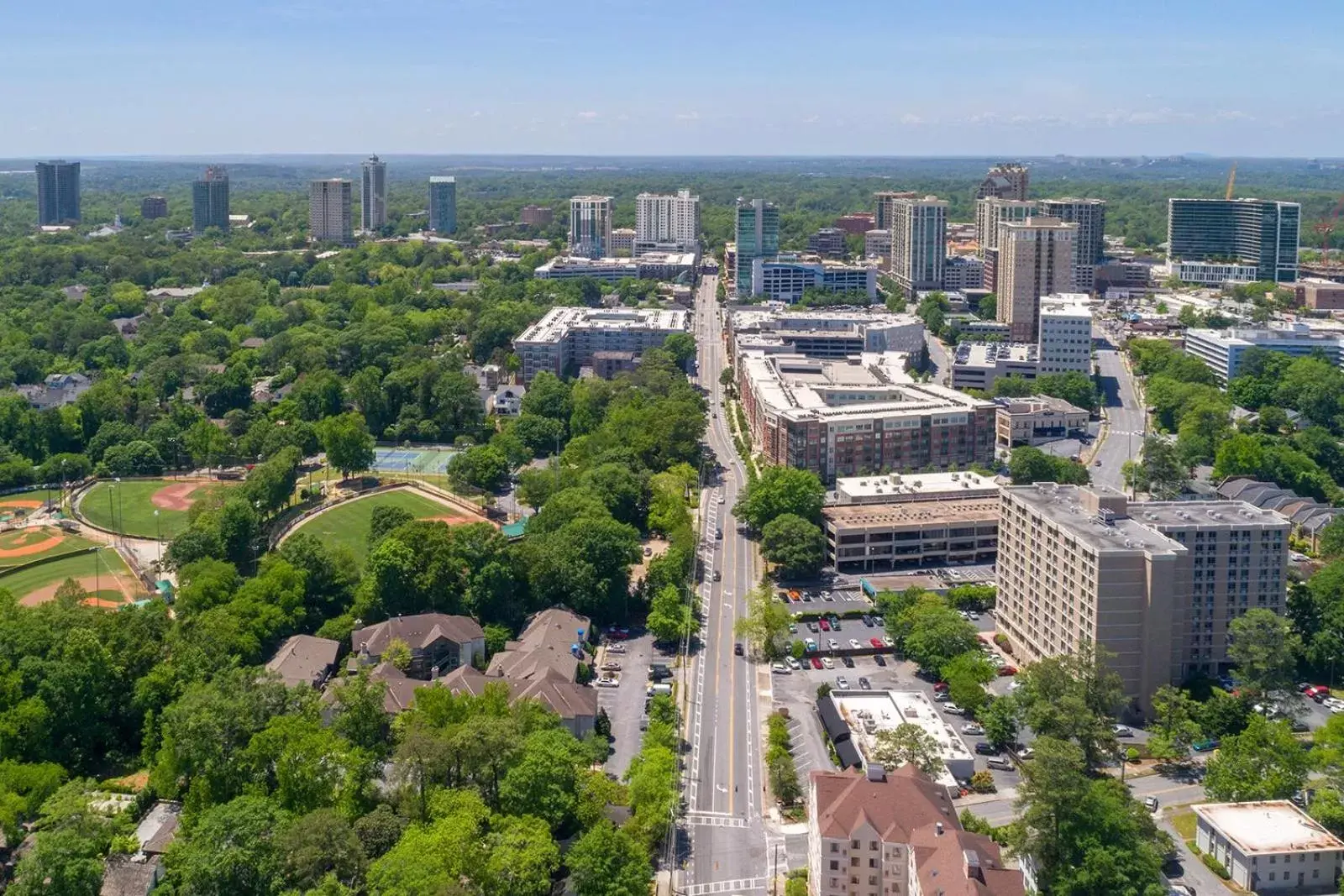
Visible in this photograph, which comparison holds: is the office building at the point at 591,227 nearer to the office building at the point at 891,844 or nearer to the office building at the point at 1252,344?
the office building at the point at 1252,344

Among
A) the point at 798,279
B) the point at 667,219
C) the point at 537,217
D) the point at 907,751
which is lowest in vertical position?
the point at 907,751

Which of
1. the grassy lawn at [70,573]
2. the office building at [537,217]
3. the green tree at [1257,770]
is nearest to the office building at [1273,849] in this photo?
the green tree at [1257,770]

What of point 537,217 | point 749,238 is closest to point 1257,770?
point 749,238

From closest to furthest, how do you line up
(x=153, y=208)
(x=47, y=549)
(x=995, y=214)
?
1. (x=47, y=549)
2. (x=995, y=214)
3. (x=153, y=208)

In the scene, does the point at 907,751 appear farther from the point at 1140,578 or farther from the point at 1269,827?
the point at 1140,578

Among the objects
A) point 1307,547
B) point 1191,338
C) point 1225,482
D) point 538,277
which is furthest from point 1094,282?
point 1307,547

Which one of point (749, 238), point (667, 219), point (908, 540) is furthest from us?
point (667, 219)

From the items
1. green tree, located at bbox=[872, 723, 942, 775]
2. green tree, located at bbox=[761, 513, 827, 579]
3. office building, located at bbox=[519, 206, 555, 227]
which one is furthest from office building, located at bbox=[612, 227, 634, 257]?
green tree, located at bbox=[872, 723, 942, 775]

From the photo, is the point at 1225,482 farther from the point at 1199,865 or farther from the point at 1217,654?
the point at 1199,865
